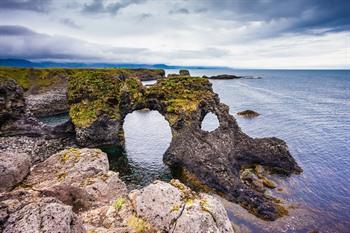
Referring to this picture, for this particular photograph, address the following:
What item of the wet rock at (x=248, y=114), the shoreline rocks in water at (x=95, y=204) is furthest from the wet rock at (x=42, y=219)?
the wet rock at (x=248, y=114)

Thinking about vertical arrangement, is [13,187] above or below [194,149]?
above

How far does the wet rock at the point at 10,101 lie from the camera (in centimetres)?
4897

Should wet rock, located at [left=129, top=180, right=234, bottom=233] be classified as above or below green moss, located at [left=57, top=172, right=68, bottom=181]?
above

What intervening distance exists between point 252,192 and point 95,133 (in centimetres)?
3300

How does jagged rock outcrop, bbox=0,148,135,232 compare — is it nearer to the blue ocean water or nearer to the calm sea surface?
the calm sea surface

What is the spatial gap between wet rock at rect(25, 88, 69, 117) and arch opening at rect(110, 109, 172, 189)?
102ft

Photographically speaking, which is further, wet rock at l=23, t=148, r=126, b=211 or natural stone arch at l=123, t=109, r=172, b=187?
natural stone arch at l=123, t=109, r=172, b=187

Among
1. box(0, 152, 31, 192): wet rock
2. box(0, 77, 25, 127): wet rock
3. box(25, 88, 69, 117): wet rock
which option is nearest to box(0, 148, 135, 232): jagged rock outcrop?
box(0, 152, 31, 192): wet rock

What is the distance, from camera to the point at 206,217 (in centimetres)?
1302

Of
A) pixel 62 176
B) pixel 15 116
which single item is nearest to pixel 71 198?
pixel 62 176

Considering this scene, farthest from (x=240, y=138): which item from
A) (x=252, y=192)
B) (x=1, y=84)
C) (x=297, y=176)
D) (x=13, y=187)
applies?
(x=1, y=84)

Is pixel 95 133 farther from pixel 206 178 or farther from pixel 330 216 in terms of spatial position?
pixel 330 216

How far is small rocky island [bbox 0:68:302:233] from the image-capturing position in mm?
13141

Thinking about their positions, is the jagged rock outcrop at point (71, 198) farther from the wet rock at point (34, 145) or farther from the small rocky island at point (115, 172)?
the wet rock at point (34, 145)
